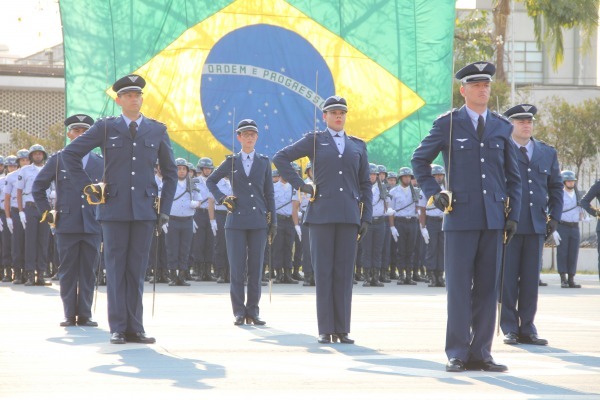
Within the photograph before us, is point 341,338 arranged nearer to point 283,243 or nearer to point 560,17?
point 283,243

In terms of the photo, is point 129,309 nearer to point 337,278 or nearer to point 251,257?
point 337,278

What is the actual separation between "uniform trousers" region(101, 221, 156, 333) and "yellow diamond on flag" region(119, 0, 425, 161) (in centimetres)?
1415

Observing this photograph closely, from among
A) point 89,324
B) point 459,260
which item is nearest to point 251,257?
point 89,324

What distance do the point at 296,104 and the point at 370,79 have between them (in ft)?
5.86

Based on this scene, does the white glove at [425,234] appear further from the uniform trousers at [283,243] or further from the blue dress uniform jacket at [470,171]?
the blue dress uniform jacket at [470,171]

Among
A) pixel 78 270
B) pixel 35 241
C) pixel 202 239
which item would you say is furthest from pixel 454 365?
pixel 202 239

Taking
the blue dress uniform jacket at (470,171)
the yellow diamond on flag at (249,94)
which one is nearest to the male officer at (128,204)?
the blue dress uniform jacket at (470,171)

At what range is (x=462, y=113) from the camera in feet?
30.8

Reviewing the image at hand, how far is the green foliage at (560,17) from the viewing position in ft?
114

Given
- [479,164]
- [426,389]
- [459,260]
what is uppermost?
[479,164]

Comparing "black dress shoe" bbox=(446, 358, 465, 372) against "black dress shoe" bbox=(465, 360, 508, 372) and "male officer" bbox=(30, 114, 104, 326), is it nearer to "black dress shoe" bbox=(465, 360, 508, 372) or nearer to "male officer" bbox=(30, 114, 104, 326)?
"black dress shoe" bbox=(465, 360, 508, 372)

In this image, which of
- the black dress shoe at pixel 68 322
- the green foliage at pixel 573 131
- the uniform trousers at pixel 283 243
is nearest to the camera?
the black dress shoe at pixel 68 322

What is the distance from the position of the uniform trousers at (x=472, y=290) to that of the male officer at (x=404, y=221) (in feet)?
48.1

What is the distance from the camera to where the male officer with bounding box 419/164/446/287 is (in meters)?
22.9
